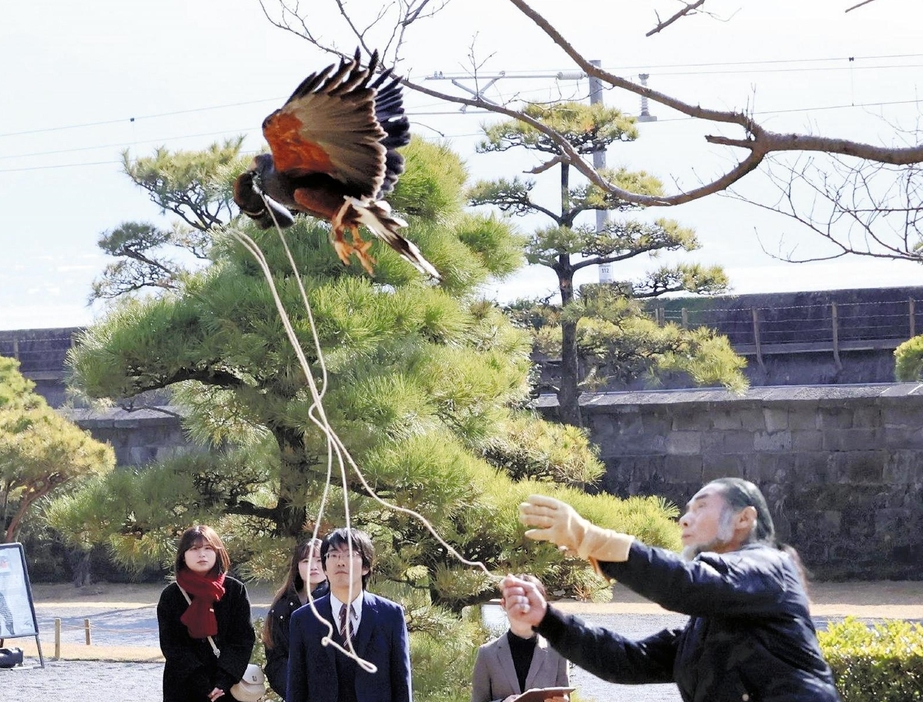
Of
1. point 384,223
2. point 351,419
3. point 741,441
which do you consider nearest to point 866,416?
point 741,441

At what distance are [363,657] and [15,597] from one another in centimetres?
444

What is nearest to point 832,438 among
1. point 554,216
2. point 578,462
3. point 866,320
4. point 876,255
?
point 866,320

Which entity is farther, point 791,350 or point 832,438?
point 791,350

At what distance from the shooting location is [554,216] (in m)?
11.3

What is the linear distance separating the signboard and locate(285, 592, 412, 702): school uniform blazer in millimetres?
4195

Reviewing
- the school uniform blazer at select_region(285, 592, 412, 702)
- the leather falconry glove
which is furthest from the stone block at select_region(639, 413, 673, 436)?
the leather falconry glove

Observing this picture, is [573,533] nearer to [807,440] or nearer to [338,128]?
[338,128]

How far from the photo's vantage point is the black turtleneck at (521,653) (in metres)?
3.40

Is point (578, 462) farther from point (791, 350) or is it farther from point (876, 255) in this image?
point (791, 350)

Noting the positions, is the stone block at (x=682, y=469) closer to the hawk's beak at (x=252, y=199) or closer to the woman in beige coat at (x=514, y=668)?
the woman in beige coat at (x=514, y=668)

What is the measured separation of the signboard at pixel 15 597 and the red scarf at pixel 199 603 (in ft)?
11.6

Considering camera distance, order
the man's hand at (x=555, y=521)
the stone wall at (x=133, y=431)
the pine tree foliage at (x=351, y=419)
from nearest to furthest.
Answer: the man's hand at (x=555, y=521) < the pine tree foliage at (x=351, y=419) < the stone wall at (x=133, y=431)

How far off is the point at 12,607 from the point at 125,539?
8.02 ft

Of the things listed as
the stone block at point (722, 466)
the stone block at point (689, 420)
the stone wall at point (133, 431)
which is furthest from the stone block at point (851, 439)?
the stone wall at point (133, 431)
